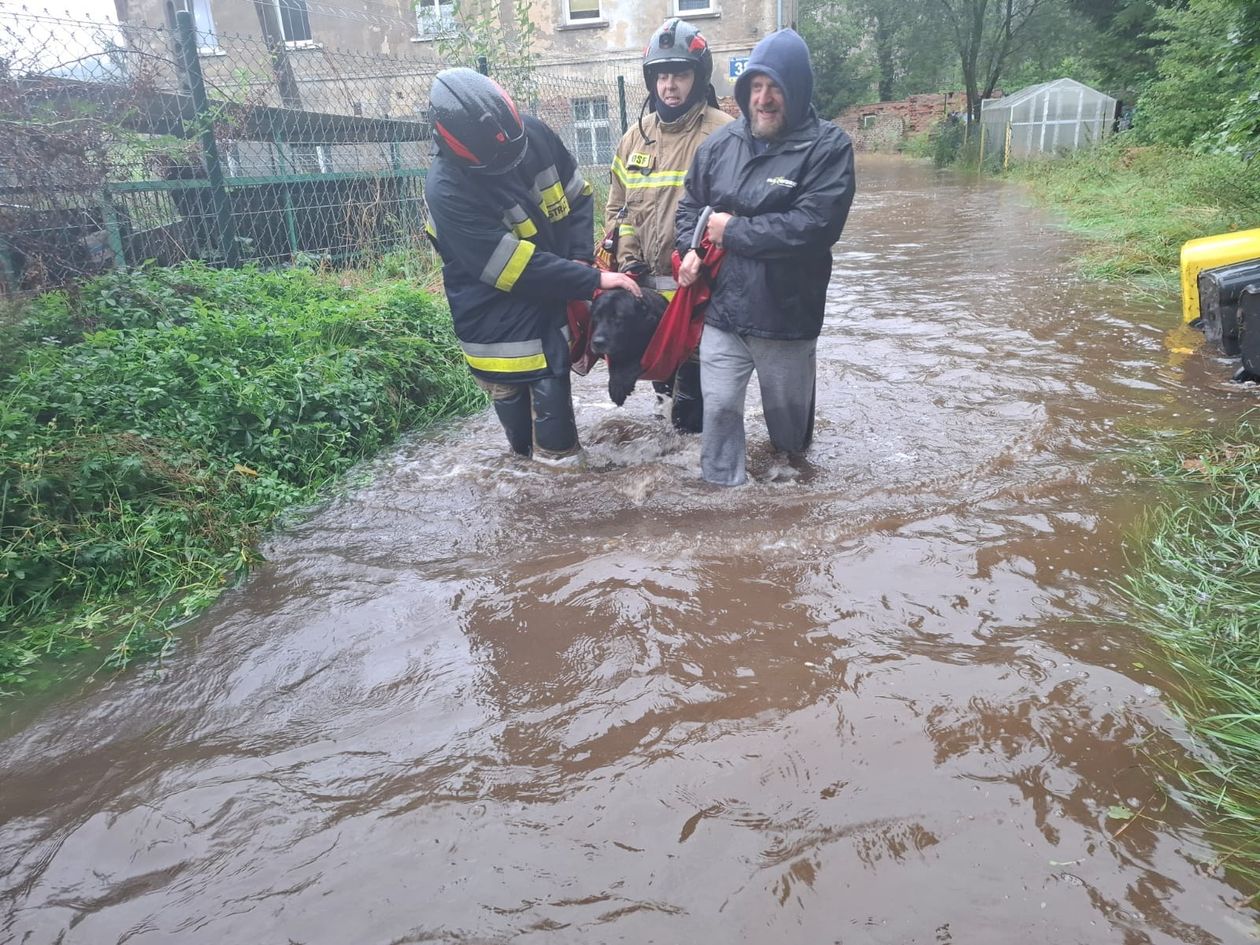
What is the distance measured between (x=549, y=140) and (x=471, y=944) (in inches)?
133

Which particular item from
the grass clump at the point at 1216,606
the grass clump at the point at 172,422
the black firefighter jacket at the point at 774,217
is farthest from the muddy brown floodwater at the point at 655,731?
the black firefighter jacket at the point at 774,217

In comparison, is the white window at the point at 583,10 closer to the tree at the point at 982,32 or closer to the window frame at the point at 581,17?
the window frame at the point at 581,17

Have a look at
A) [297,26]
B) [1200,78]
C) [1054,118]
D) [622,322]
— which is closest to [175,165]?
[622,322]

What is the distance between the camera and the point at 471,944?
5.70 ft

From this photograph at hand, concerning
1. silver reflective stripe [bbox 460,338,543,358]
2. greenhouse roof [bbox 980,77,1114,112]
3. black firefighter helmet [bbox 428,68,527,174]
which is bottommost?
silver reflective stripe [bbox 460,338,543,358]

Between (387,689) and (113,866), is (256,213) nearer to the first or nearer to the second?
(387,689)

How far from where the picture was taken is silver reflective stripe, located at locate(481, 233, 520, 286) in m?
3.71

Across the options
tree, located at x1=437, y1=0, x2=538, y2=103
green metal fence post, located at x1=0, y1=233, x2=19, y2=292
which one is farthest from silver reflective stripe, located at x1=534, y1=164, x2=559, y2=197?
tree, located at x1=437, y1=0, x2=538, y2=103

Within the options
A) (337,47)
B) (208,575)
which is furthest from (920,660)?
(337,47)

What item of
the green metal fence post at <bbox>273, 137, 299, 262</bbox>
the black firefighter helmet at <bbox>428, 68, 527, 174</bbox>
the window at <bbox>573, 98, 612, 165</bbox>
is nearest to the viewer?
the black firefighter helmet at <bbox>428, 68, 527, 174</bbox>

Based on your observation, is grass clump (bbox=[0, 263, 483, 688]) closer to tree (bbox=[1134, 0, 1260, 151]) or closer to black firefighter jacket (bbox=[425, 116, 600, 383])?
black firefighter jacket (bbox=[425, 116, 600, 383])

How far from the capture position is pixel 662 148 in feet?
13.7

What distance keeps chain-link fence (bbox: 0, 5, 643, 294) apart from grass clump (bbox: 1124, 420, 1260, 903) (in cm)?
559

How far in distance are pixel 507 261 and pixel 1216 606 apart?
298 cm
